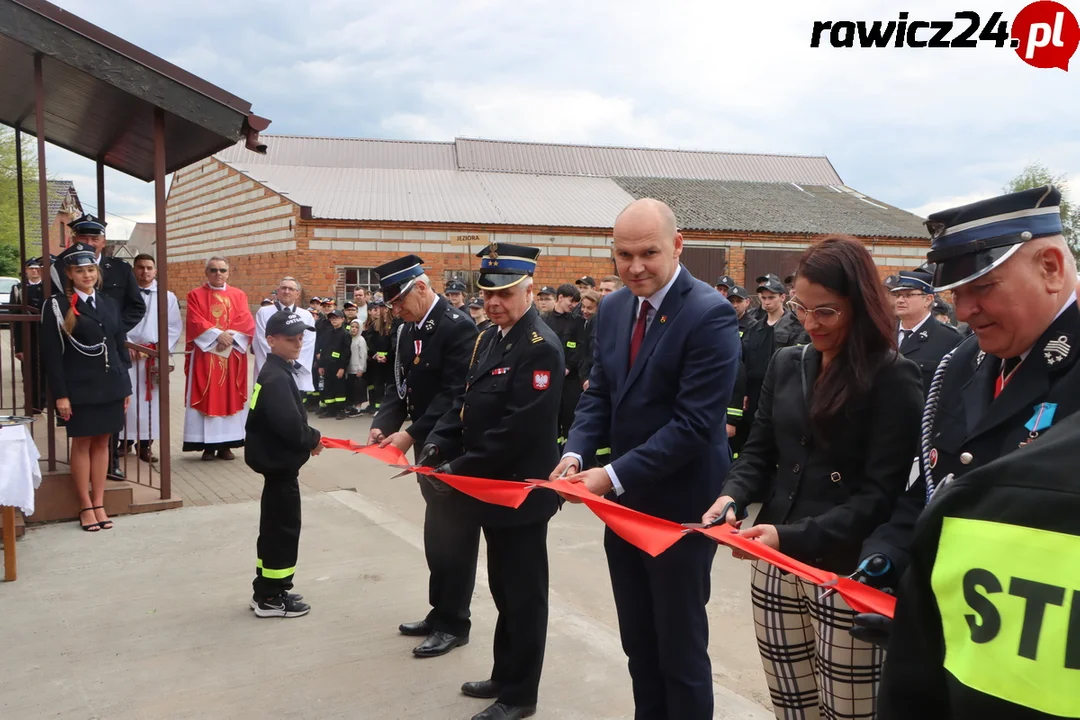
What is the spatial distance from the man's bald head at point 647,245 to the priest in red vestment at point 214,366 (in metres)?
7.01

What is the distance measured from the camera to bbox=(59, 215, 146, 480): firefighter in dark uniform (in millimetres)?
7570

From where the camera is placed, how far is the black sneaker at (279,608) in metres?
4.83

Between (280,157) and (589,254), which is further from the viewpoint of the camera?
(280,157)

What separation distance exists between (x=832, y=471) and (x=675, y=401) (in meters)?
0.64

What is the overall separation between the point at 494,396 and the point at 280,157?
97.7ft

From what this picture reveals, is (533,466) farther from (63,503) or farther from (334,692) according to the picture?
(63,503)

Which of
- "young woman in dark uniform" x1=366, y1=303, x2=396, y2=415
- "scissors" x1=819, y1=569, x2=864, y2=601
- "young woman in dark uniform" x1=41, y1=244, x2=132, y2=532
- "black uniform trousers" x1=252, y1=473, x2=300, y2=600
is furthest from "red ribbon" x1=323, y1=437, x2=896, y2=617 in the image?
"young woman in dark uniform" x1=366, y1=303, x2=396, y2=415

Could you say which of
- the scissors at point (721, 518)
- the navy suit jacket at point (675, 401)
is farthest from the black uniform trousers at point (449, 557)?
the scissors at point (721, 518)

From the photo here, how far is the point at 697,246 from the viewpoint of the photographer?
89.3 ft

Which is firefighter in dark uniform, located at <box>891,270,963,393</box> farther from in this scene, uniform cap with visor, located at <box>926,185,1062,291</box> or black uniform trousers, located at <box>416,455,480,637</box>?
uniform cap with visor, located at <box>926,185,1062,291</box>

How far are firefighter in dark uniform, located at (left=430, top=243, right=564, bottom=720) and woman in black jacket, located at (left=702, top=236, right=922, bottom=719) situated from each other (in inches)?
44.9

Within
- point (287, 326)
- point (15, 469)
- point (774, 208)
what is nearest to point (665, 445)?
point (287, 326)

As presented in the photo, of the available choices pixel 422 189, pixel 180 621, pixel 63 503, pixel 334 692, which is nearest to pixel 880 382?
pixel 334 692

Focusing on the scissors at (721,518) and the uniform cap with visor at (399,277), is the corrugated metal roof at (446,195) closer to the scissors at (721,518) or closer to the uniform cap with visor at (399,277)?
the uniform cap with visor at (399,277)
